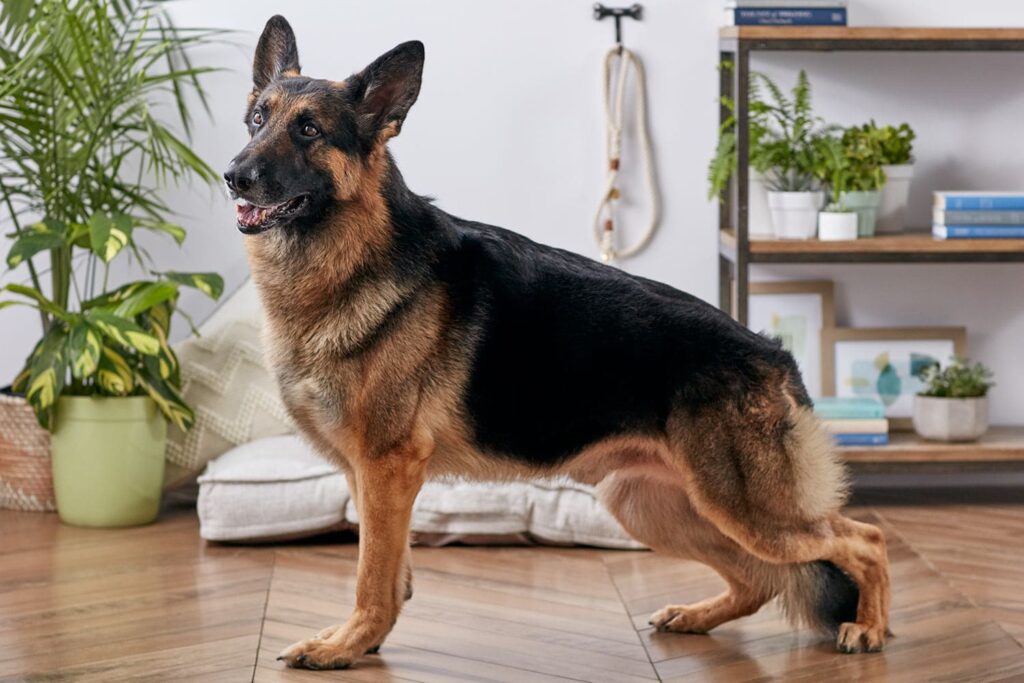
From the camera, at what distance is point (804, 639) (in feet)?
9.78

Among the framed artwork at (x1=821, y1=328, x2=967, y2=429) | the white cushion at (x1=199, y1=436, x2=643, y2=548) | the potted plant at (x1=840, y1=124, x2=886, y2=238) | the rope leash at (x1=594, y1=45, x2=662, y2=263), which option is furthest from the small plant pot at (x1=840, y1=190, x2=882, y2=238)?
the white cushion at (x1=199, y1=436, x2=643, y2=548)

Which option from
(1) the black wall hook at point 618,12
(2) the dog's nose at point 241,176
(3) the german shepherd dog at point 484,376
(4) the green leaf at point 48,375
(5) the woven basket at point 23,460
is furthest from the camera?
(1) the black wall hook at point 618,12

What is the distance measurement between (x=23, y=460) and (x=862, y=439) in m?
2.44

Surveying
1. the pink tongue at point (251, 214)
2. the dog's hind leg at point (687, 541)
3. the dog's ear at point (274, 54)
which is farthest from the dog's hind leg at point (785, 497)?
the dog's ear at point (274, 54)

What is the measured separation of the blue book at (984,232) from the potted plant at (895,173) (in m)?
0.21

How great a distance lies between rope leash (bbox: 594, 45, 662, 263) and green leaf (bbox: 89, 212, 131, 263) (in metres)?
1.48

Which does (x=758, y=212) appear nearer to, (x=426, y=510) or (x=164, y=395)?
(x=426, y=510)

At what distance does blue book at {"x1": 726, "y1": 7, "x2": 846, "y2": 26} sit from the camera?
4.02 meters

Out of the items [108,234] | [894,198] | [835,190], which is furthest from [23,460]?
[894,198]

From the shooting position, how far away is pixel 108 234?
3.69 m

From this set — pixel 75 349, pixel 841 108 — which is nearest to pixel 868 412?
pixel 841 108

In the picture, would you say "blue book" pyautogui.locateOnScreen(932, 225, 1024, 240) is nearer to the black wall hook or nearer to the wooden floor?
the wooden floor

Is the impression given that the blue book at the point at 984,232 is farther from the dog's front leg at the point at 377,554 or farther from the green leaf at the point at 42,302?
the green leaf at the point at 42,302

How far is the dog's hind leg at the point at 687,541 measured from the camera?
2.92m
